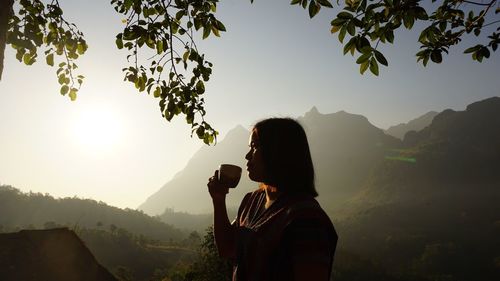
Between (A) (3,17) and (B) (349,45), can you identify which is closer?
(A) (3,17)

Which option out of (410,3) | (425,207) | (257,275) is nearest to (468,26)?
(410,3)

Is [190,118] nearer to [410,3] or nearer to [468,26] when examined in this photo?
[410,3]

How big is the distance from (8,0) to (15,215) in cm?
15307

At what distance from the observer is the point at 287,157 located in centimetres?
212

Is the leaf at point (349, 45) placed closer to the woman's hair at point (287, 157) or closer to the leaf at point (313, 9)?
the leaf at point (313, 9)

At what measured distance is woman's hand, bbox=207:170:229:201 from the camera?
254cm

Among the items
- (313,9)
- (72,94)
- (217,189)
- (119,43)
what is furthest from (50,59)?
(313,9)

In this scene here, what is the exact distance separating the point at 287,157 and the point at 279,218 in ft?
1.44

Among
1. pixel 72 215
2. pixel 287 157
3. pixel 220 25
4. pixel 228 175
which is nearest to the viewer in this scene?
pixel 287 157

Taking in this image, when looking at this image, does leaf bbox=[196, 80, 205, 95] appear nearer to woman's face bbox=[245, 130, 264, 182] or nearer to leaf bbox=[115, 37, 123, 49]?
leaf bbox=[115, 37, 123, 49]

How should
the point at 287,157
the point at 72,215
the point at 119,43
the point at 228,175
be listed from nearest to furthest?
1. the point at 287,157
2. the point at 228,175
3. the point at 119,43
4. the point at 72,215

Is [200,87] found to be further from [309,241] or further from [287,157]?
[309,241]

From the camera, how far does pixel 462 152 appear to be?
14912 centimetres

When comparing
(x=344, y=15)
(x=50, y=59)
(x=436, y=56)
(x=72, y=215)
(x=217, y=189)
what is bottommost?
(x=72, y=215)
